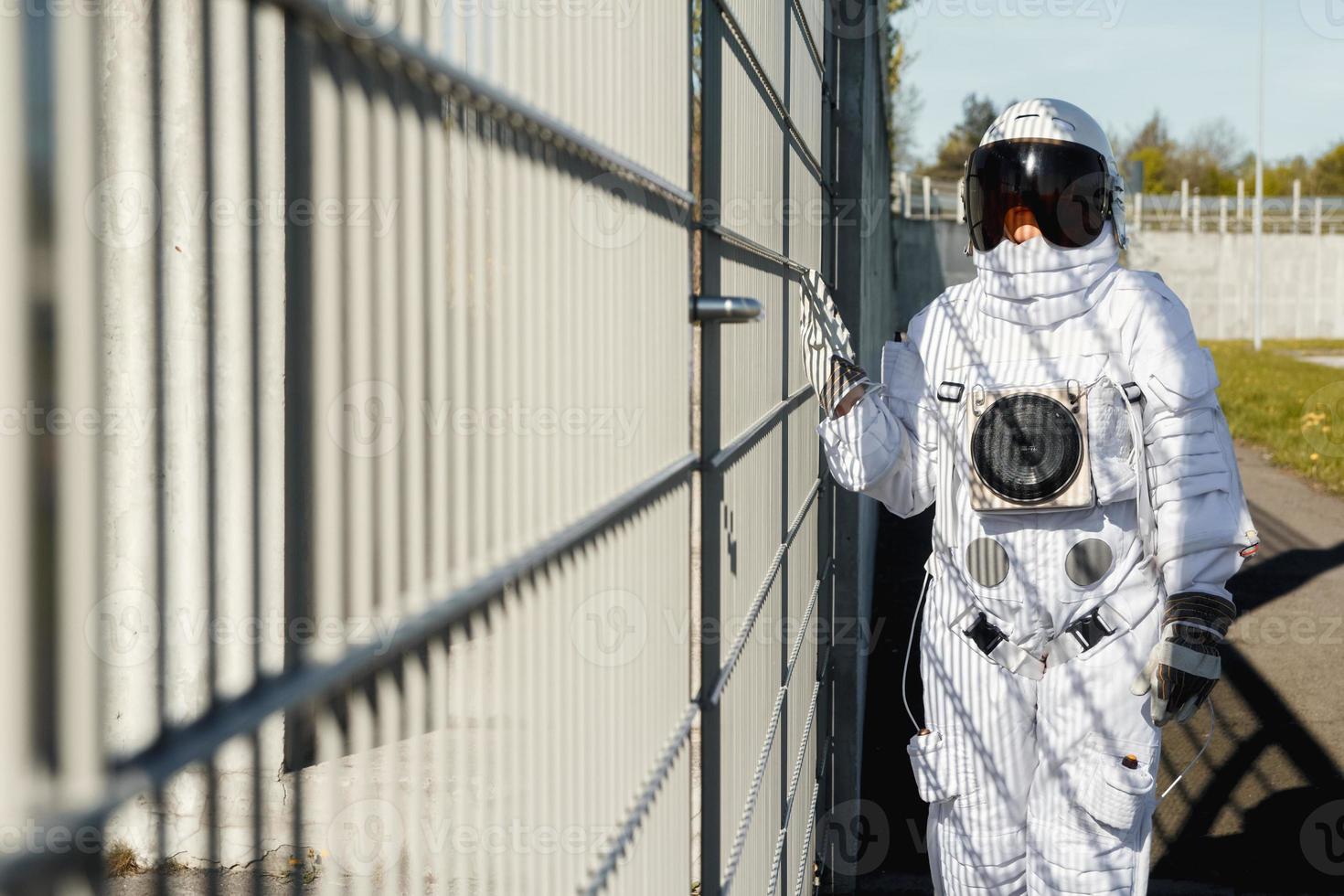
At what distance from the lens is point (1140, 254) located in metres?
47.7

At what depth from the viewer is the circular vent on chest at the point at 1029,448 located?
3279 mm

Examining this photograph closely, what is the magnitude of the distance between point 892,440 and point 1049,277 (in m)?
0.52

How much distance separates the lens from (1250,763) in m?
5.94

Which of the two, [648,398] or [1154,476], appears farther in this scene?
[1154,476]

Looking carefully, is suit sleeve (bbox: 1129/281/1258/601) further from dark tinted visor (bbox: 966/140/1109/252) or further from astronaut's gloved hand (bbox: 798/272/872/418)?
astronaut's gloved hand (bbox: 798/272/872/418)

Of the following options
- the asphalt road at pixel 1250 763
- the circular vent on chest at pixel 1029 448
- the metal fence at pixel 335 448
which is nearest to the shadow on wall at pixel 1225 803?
the asphalt road at pixel 1250 763

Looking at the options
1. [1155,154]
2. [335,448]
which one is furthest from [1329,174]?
[335,448]

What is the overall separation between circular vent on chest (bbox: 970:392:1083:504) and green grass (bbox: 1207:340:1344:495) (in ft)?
39.2

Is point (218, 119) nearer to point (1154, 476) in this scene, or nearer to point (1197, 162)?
point (1154, 476)

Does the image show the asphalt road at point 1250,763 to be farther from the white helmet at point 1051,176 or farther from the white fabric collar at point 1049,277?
the white helmet at point 1051,176

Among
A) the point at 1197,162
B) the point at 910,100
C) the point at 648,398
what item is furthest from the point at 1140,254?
the point at 648,398

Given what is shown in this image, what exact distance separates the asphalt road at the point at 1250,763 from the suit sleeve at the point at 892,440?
5.42ft

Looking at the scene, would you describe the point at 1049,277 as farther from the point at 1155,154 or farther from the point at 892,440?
the point at 1155,154

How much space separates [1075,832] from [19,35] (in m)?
3.27
